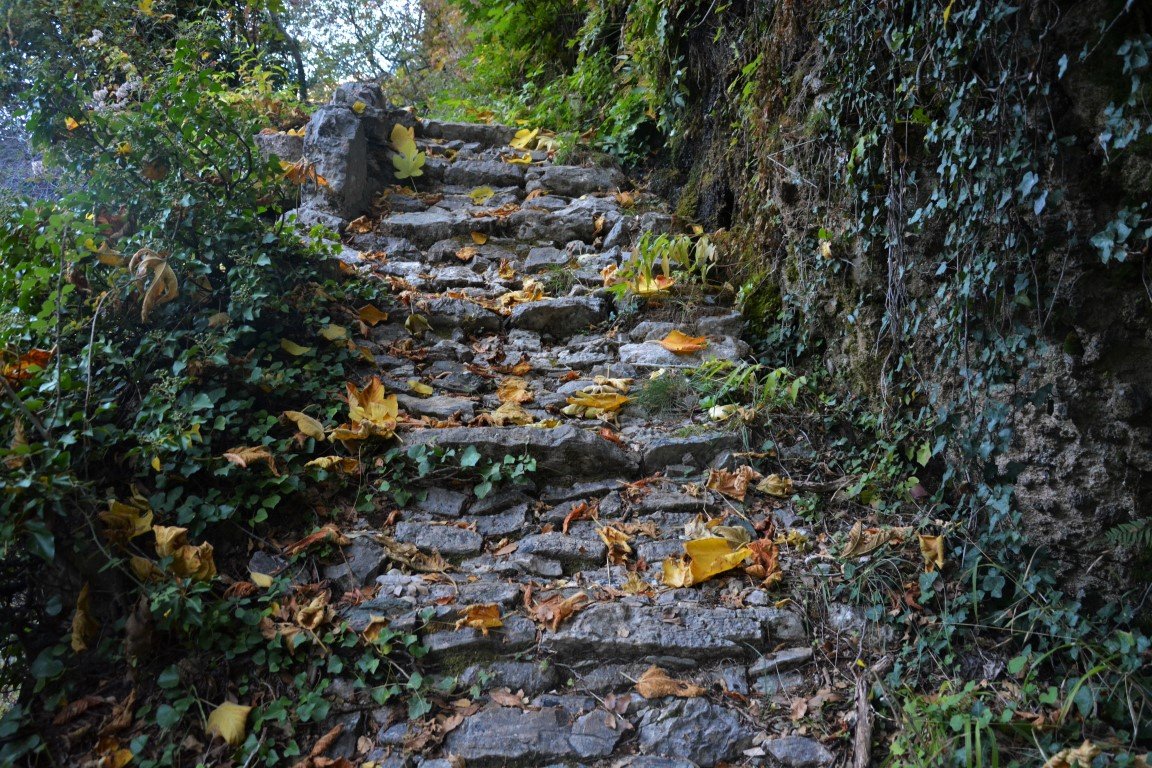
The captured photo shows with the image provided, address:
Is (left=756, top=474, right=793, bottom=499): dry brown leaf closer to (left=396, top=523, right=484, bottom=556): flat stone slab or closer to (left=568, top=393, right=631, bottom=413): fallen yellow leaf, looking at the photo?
(left=568, top=393, right=631, bottom=413): fallen yellow leaf

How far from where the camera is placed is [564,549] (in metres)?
3.17

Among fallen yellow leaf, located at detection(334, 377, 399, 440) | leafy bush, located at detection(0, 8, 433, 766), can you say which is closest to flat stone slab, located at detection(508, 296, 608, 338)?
leafy bush, located at detection(0, 8, 433, 766)

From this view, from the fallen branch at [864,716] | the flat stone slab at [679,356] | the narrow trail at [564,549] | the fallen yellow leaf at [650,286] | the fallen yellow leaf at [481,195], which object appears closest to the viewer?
the fallen branch at [864,716]

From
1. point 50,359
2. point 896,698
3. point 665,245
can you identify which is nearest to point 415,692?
point 896,698

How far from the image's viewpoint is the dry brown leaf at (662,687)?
2.59m

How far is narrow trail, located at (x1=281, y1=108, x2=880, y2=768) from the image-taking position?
2.50m

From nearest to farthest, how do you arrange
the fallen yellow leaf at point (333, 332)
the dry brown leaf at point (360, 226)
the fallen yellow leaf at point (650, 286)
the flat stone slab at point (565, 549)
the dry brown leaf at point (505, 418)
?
the flat stone slab at point (565, 549) < the dry brown leaf at point (505, 418) < the fallen yellow leaf at point (333, 332) < the fallen yellow leaf at point (650, 286) < the dry brown leaf at point (360, 226)

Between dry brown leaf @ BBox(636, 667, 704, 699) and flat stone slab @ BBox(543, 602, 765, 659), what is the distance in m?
0.09

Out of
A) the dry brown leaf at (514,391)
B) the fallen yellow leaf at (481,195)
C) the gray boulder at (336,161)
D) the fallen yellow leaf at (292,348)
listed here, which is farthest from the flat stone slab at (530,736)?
the fallen yellow leaf at (481,195)

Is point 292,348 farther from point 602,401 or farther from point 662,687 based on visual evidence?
point 662,687

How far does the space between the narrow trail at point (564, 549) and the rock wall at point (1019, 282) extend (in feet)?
2.58

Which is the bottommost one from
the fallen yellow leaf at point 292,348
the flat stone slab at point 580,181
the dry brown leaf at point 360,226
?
the fallen yellow leaf at point 292,348

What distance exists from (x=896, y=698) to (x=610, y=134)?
5130 millimetres

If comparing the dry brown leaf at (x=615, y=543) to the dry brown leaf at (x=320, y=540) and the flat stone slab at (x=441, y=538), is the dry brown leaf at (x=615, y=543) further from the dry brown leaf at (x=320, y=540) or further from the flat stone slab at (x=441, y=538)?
the dry brown leaf at (x=320, y=540)
